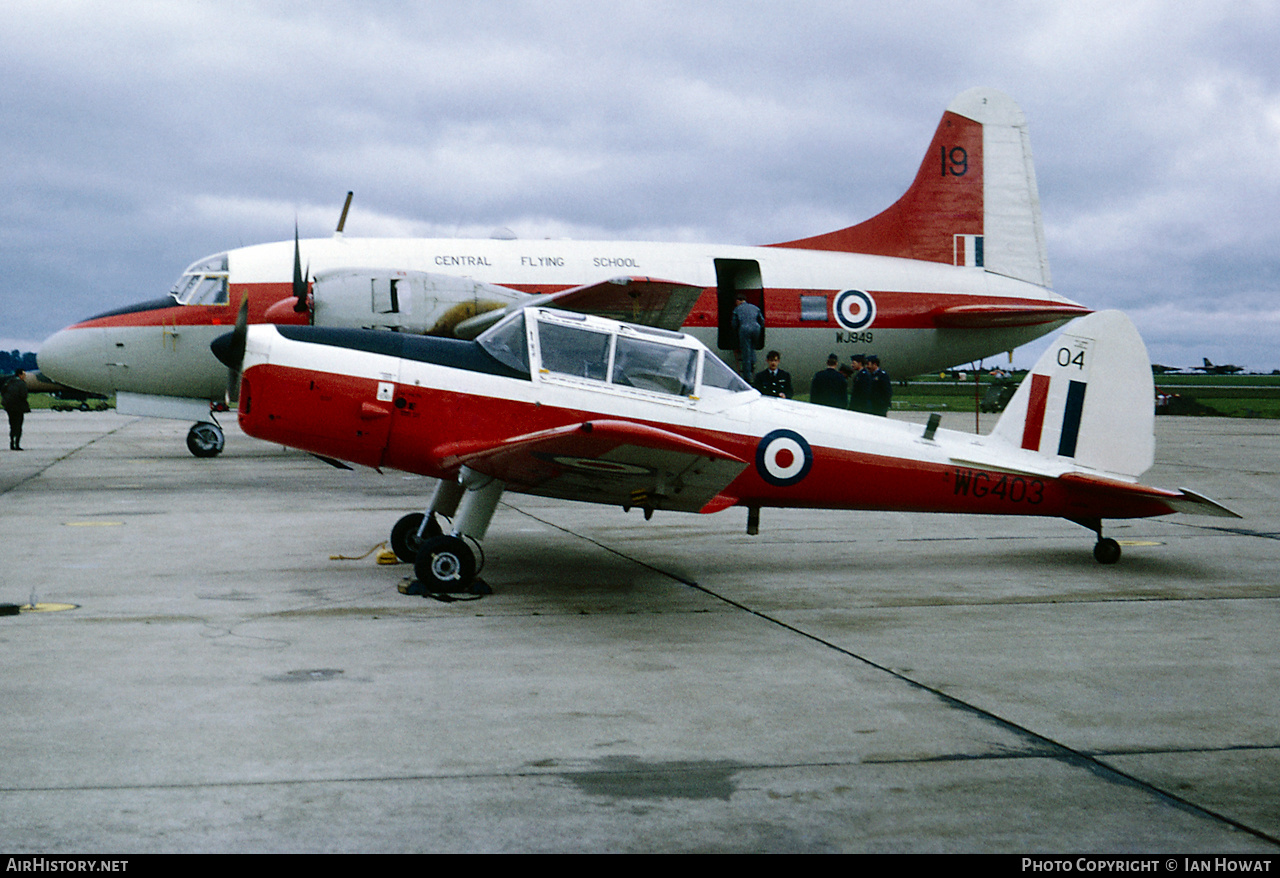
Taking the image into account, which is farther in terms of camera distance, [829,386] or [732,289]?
[732,289]

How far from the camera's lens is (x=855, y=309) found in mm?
19625

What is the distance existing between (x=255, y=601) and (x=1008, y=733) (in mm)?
5045

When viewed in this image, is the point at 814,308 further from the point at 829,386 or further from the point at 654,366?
the point at 654,366

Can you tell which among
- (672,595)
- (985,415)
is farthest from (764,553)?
(985,415)

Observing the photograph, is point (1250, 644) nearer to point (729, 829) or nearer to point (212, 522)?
point (729, 829)

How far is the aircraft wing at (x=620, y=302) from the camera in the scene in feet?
51.2

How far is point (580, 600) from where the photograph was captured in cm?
744

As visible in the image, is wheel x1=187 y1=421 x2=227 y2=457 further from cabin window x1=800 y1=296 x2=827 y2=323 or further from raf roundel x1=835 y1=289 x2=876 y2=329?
raf roundel x1=835 y1=289 x2=876 y2=329

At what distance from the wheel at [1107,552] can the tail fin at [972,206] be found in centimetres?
1230

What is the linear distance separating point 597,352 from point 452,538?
1.83m

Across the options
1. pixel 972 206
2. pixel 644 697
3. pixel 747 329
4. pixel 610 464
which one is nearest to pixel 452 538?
pixel 610 464

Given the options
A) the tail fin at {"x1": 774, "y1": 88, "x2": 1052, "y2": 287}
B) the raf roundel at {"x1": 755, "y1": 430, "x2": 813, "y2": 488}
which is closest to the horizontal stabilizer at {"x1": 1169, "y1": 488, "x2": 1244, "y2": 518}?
the raf roundel at {"x1": 755, "y1": 430, "x2": 813, "y2": 488}

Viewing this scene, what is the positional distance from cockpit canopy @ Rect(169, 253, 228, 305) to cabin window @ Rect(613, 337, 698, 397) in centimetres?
1182

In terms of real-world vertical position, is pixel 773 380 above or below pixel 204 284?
below
